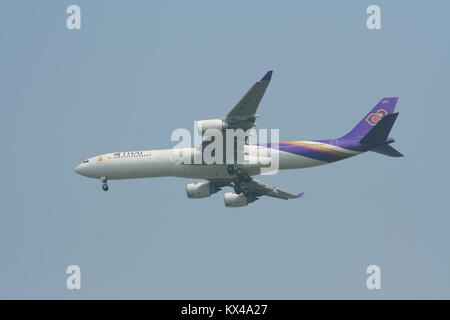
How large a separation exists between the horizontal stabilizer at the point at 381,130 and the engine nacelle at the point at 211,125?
29.7 feet

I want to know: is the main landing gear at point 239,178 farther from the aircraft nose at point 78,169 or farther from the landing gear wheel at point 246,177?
the aircraft nose at point 78,169

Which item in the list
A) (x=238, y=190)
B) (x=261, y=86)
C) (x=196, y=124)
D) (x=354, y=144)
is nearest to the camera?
(x=261, y=86)

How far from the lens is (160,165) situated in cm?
4728

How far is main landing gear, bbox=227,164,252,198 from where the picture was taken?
152 ft

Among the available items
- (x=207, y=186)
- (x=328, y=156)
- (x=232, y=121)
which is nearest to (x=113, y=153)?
(x=207, y=186)

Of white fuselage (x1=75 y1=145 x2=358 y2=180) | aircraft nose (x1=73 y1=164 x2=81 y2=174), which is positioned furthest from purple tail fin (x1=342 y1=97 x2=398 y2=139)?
aircraft nose (x1=73 y1=164 x2=81 y2=174)

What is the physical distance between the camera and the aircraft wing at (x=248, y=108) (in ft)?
130

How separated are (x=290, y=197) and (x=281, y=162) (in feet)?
20.5

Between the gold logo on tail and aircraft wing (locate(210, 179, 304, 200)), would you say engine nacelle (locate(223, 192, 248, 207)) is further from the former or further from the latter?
the gold logo on tail

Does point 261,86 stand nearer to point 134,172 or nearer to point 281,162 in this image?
point 281,162

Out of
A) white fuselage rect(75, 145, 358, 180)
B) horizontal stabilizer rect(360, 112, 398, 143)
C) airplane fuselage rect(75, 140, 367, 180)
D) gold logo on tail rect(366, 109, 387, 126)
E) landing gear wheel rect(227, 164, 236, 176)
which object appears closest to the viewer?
horizontal stabilizer rect(360, 112, 398, 143)

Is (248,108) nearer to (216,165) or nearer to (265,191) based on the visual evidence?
(216,165)

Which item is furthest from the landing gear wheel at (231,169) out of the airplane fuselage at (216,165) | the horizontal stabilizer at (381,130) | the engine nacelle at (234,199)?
the horizontal stabilizer at (381,130)

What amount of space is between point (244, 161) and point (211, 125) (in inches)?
186
